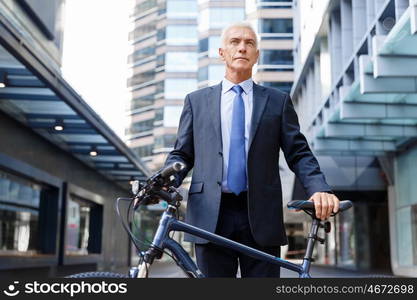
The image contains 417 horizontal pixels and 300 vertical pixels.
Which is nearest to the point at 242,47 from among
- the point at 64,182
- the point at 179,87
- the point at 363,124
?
the point at 363,124

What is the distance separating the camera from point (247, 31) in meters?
2.86

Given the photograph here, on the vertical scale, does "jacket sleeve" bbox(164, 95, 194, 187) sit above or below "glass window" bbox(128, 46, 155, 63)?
below

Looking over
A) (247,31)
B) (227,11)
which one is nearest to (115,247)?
(247,31)

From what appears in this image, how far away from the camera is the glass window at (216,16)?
60625 mm

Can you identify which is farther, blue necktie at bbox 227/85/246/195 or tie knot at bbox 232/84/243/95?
tie knot at bbox 232/84/243/95

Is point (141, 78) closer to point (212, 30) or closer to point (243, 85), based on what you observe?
point (212, 30)

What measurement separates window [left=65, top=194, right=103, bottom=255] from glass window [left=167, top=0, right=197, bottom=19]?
43.5 meters

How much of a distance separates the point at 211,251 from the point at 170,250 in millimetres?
334

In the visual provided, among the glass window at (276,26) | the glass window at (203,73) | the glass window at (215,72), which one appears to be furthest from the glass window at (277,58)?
the glass window at (203,73)

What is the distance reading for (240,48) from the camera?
284 centimetres

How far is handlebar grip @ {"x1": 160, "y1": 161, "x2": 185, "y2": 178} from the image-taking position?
2.22 metres

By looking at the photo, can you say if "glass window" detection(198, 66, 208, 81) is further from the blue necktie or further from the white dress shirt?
the blue necktie

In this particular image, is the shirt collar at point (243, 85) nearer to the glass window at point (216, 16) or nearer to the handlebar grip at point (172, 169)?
the handlebar grip at point (172, 169)

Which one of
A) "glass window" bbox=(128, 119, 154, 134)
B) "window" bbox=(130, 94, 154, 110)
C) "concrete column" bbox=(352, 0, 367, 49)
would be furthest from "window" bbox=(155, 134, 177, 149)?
"concrete column" bbox=(352, 0, 367, 49)
